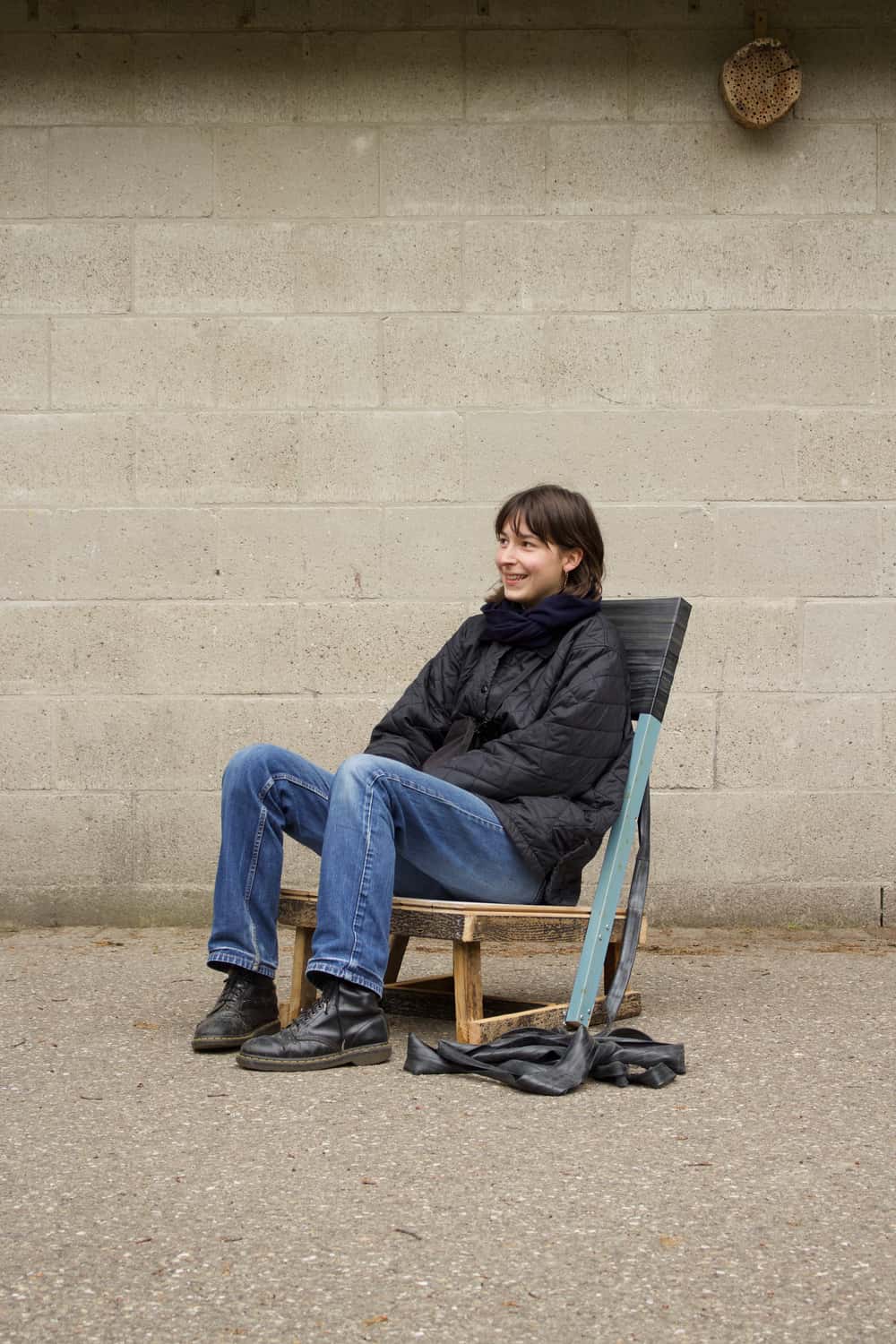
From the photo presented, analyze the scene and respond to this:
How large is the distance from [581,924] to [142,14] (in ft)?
11.7

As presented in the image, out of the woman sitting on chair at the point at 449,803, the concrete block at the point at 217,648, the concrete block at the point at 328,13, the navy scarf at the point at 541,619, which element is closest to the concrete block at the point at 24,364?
the concrete block at the point at 217,648

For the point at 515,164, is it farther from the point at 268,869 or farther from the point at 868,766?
the point at 268,869

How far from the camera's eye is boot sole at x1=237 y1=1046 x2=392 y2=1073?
11.1ft

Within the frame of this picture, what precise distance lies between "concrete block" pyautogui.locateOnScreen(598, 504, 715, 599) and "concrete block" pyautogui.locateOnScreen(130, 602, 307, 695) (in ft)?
3.67

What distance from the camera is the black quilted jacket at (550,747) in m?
3.57

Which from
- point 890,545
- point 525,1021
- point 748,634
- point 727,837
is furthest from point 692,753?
point 525,1021

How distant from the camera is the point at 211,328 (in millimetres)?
5234

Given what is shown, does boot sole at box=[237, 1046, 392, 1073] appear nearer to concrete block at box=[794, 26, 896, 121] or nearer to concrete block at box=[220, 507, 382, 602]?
concrete block at box=[220, 507, 382, 602]

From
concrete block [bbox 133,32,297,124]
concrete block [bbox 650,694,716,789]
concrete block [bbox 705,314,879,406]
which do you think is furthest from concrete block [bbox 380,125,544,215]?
concrete block [bbox 650,694,716,789]

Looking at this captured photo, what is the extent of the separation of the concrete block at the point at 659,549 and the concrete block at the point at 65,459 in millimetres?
1702

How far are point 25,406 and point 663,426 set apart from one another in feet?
7.29

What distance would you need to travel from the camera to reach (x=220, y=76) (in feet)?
17.2

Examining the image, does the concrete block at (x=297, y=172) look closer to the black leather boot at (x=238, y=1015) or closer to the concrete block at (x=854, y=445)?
the concrete block at (x=854, y=445)

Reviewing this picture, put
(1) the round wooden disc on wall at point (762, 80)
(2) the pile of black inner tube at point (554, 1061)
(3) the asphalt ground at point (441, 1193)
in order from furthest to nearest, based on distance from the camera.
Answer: (1) the round wooden disc on wall at point (762, 80)
(2) the pile of black inner tube at point (554, 1061)
(3) the asphalt ground at point (441, 1193)
